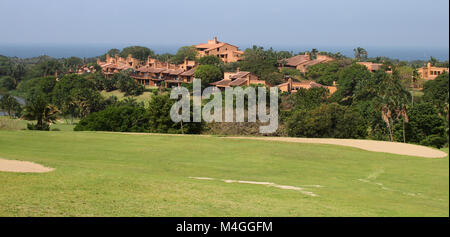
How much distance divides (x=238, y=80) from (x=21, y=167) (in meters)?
69.3

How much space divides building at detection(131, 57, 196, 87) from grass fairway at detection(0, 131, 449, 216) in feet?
231

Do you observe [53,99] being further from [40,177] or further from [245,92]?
[40,177]

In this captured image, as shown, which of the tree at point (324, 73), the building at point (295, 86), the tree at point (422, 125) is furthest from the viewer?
the tree at point (324, 73)

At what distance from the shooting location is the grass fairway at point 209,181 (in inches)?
564

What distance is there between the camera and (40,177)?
17.8 metres

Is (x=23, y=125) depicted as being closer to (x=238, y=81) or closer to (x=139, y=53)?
(x=238, y=81)

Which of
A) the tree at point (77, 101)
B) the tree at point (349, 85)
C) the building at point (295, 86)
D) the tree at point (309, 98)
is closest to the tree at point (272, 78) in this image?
the building at point (295, 86)

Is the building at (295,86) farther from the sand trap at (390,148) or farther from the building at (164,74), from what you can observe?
the sand trap at (390,148)

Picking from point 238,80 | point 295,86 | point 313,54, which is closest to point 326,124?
point 238,80

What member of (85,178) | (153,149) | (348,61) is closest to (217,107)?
(153,149)

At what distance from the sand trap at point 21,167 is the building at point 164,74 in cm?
8028

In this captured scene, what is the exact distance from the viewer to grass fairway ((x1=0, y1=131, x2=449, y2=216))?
14.3 m

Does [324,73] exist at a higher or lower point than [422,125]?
higher

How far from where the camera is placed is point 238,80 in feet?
288
